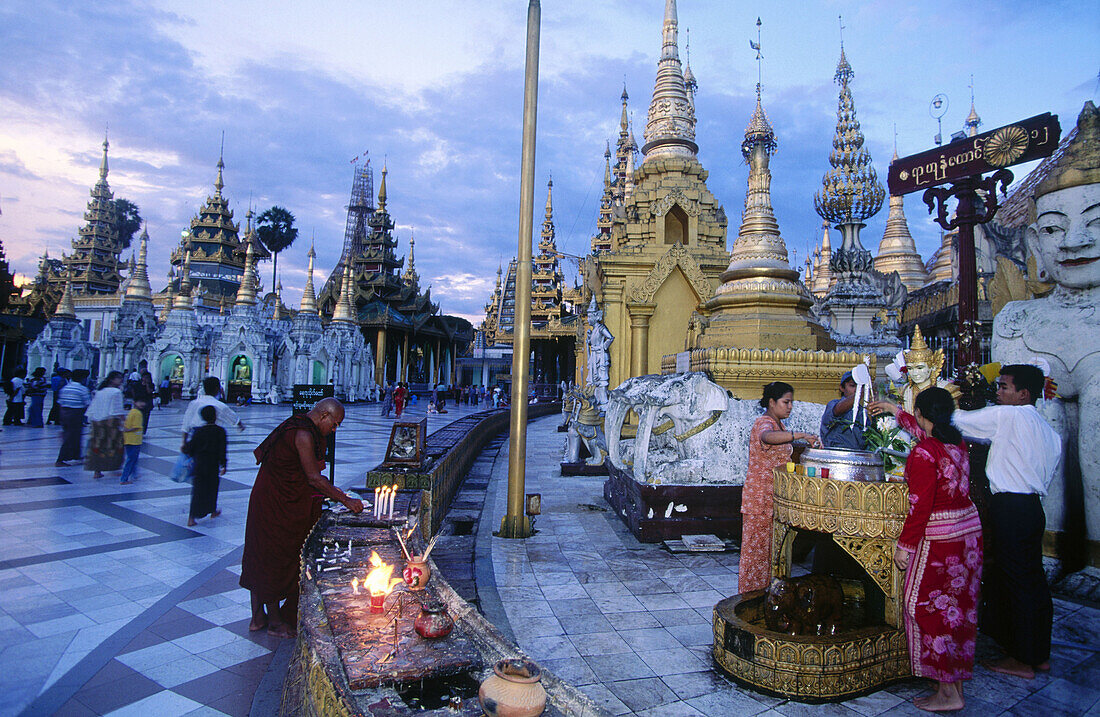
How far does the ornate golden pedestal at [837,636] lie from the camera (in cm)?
296

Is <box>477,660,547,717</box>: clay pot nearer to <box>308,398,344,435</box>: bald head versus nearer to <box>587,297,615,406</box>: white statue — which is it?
<box>308,398,344,435</box>: bald head

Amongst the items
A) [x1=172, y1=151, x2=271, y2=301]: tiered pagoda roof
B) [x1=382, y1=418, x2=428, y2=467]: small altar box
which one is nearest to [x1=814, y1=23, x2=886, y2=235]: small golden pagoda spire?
[x1=382, y1=418, x2=428, y2=467]: small altar box

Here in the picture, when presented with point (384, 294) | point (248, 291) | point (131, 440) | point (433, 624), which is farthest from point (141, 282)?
point (433, 624)

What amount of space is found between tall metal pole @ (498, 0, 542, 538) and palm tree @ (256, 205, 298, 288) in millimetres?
60540

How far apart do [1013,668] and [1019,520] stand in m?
0.81

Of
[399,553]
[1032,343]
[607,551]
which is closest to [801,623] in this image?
[399,553]

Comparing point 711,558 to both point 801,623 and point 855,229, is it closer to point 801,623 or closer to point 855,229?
point 801,623

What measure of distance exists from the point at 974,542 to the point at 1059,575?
101 inches

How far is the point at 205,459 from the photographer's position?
21.2ft

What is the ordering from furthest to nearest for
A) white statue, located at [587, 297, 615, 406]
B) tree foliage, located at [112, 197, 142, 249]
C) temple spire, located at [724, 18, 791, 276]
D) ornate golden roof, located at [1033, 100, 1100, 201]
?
1. tree foliage, located at [112, 197, 142, 249]
2. white statue, located at [587, 297, 615, 406]
3. temple spire, located at [724, 18, 791, 276]
4. ornate golden roof, located at [1033, 100, 1100, 201]

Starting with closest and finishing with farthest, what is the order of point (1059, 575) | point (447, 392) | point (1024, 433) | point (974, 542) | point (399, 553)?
1. point (974, 542)
2. point (399, 553)
3. point (1024, 433)
4. point (1059, 575)
5. point (447, 392)

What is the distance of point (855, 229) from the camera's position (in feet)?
42.8

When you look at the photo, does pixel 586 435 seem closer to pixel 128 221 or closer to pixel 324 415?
pixel 324 415

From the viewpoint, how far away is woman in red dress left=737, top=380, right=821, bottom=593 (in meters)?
3.97
